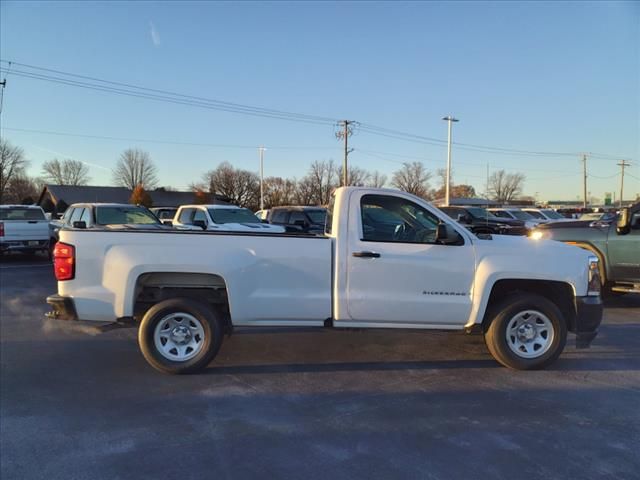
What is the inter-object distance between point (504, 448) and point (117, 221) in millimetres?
10982

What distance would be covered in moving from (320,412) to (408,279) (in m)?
1.68

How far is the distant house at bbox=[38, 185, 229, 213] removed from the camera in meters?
81.3

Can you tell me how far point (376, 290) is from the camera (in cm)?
503

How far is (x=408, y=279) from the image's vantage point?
5023 millimetres

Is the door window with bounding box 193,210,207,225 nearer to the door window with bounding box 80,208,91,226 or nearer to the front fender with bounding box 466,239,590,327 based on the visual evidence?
the door window with bounding box 80,208,91,226

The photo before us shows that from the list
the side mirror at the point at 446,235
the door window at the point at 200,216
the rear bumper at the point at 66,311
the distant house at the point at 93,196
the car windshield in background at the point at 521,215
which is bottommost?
the rear bumper at the point at 66,311

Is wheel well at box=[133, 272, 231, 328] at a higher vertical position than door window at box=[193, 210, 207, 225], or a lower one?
lower

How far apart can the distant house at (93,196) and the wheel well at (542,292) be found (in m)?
73.4

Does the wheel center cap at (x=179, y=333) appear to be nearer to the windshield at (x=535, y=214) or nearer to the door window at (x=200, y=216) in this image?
the door window at (x=200, y=216)

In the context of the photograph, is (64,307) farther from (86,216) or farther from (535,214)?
(535,214)

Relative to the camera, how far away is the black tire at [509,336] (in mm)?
5055

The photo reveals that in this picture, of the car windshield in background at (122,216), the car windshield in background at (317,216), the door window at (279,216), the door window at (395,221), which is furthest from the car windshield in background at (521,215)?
the door window at (395,221)

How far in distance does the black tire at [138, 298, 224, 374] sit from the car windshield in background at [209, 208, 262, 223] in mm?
9639

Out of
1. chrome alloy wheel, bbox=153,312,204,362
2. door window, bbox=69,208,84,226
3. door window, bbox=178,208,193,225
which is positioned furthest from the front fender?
door window, bbox=178,208,193,225
